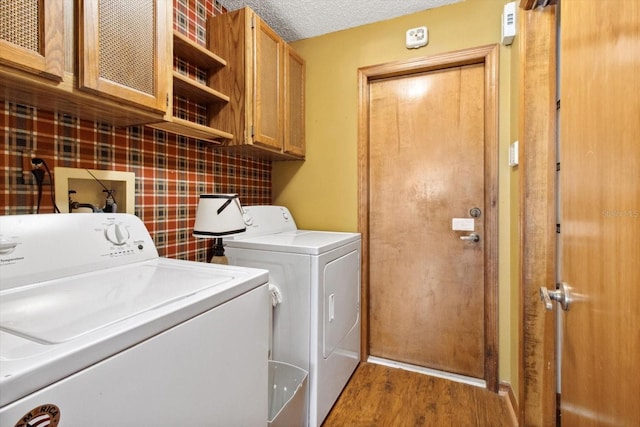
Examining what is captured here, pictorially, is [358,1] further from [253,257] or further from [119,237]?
[119,237]

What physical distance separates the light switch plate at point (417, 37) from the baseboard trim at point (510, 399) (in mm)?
2201

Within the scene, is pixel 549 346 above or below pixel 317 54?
below

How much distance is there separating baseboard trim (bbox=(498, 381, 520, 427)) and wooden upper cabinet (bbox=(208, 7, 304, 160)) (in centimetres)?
201

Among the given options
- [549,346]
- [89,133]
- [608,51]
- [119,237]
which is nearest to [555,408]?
[549,346]

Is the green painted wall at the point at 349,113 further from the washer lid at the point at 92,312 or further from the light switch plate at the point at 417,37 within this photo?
the washer lid at the point at 92,312

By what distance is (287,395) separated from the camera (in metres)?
1.39

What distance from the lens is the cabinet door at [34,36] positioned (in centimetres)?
78

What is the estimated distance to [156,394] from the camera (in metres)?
0.63

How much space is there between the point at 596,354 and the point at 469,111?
168cm

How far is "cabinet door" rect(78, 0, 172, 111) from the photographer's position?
37.4 inches

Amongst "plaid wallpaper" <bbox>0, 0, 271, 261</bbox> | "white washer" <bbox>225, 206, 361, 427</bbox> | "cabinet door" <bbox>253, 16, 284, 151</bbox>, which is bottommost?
"white washer" <bbox>225, 206, 361, 427</bbox>

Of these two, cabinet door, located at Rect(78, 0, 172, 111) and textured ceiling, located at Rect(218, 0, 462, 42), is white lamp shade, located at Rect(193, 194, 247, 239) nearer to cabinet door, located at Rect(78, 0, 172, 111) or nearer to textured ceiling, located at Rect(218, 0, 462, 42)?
cabinet door, located at Rect(78, 0, 172, 111)

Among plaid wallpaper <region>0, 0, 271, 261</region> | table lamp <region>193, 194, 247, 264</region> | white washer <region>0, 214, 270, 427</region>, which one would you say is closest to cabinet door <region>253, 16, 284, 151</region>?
plaid wallpaper <region>0, 0, 271, 261</region>

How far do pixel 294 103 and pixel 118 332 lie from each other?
6.43ft
